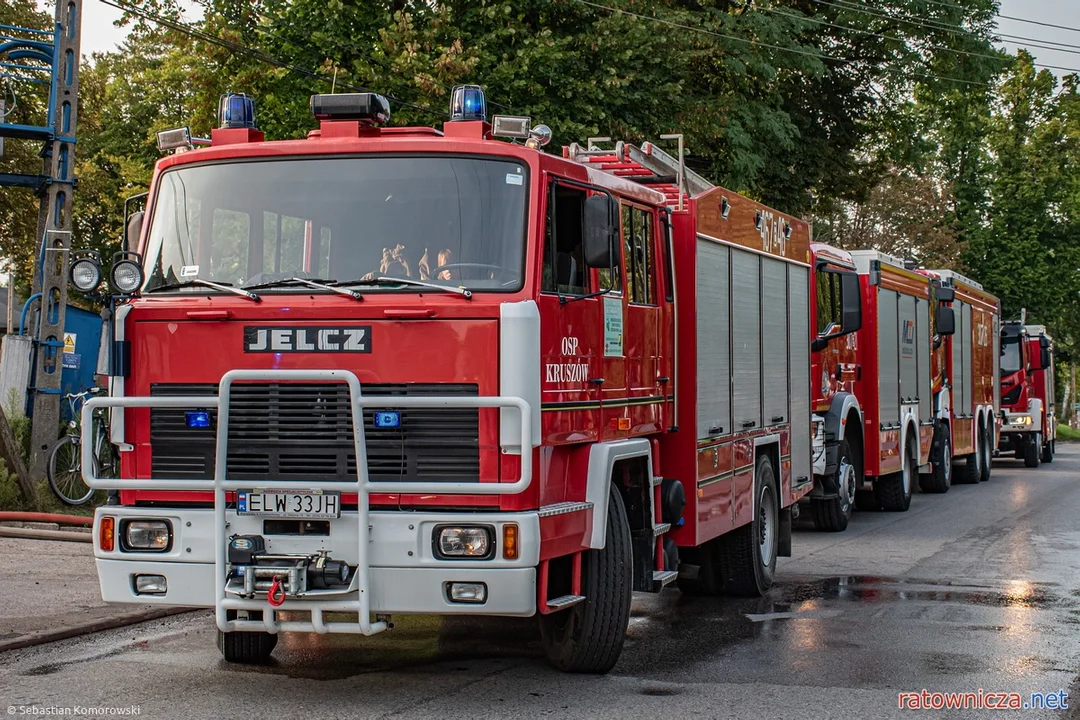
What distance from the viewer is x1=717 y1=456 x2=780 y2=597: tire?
10.5 m

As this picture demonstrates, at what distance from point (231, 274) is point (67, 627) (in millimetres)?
2956

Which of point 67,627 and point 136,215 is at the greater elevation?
point 136,215

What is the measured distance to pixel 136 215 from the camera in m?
7.84

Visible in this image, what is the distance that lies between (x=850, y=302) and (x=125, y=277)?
28.8 ft

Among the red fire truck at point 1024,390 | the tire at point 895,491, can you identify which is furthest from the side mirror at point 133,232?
the red fire truck at point 1024,390

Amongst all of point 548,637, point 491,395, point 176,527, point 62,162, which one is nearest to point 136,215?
point 176,527

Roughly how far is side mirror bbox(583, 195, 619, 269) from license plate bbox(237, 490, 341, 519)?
67.9 inches

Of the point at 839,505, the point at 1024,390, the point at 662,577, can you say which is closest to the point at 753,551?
the point at 662,577

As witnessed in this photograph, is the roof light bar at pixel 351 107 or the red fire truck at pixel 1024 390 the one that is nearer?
the roof light bar at pixel 351 107

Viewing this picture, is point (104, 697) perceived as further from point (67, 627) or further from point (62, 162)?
point (62, 162)

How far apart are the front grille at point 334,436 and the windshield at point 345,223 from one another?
0.56 metres

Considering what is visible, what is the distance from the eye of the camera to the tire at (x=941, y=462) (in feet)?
70.3

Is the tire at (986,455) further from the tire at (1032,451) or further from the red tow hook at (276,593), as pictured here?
the red tow hook at (276,593)

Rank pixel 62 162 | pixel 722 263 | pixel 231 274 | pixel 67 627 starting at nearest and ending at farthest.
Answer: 1. pixel 231 274
2. pixel 67 627
3. pixel 722 263
4. pixel 62 162
